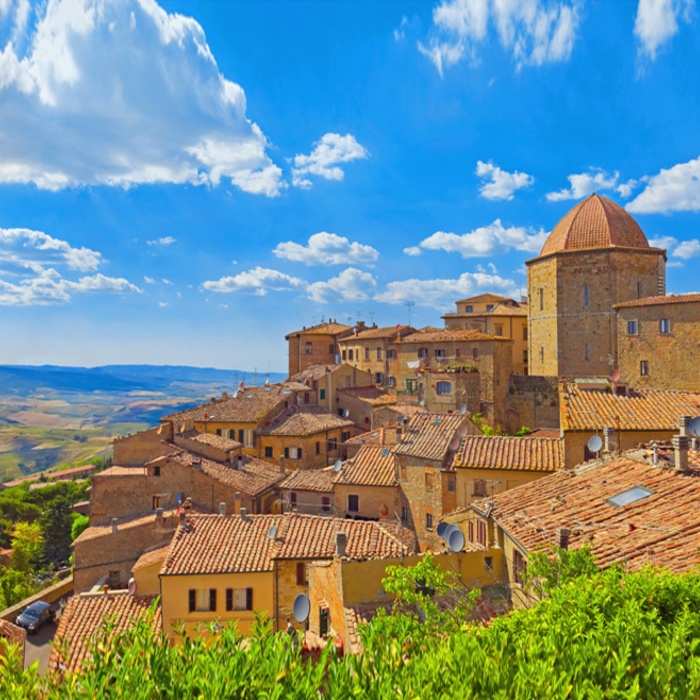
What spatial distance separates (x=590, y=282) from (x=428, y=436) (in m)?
23.3

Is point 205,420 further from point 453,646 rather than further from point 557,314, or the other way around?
point 453,646

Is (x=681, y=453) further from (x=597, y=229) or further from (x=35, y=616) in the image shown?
(x=597, y=229)

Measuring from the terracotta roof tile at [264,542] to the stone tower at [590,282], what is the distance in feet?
91.0

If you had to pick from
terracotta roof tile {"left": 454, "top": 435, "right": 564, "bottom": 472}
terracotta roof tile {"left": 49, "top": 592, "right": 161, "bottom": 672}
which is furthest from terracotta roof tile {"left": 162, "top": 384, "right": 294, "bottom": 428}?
terracotta roof tile {"left": 454, "top": 435, "right": 564, "bottom": 472}

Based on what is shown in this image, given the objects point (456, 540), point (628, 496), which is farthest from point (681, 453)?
point (456, 540)

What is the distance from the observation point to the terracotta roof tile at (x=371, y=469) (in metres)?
32.2

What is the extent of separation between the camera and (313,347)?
266ft

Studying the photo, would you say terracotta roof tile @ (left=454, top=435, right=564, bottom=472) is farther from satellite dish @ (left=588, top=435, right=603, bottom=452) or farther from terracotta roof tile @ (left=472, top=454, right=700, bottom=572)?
terracotta roof tile @ (left=472, top=454, right=700, bottom=572)

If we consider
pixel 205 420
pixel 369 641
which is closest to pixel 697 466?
pixel 369 641

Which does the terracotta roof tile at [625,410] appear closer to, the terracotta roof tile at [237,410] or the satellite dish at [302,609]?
the satellite dish at [302,609]

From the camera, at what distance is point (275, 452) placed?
49.3m

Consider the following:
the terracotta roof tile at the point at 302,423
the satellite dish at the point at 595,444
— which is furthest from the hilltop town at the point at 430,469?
the terracotta roof tile at the point at 302,423

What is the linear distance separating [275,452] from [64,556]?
107ft

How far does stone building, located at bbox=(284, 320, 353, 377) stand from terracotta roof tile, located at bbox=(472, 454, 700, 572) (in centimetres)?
6220
